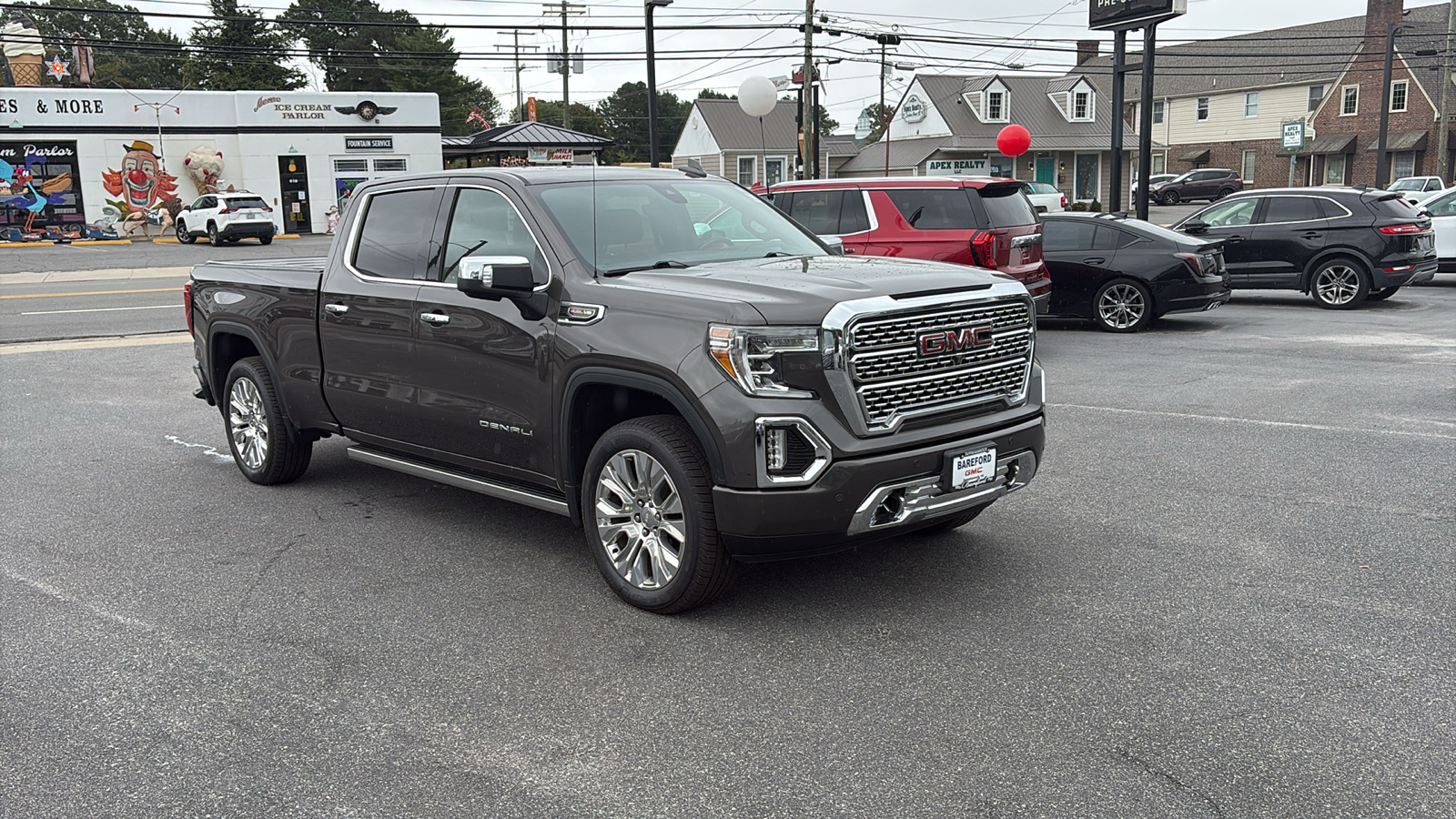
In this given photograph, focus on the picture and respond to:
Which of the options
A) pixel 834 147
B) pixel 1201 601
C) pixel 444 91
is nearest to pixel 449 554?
pixel 1201 601

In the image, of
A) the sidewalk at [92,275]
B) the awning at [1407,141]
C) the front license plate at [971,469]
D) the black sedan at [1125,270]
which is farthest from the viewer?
the awning at [1407,141]

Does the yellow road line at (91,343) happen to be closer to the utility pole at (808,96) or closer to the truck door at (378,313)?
the truck door at (378,313)

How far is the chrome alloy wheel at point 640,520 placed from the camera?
4.81 meters

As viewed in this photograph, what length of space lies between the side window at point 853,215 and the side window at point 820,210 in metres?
0.05

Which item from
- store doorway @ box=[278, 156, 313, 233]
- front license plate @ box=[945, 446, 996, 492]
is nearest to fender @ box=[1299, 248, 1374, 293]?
front license plate @ box=[945, 446, 996, 492]

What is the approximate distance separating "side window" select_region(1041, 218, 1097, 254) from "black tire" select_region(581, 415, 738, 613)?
10.8 meters

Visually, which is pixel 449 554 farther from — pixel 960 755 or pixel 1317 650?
pixel 1317 650

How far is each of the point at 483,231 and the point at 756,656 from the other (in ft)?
8.50

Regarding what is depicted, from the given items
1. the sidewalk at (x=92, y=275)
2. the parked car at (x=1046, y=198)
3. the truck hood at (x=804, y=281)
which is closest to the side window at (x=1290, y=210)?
the truck hood at (x=804, y=281)

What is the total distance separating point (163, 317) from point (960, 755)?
1698 cm

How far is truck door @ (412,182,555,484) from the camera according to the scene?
529 centimetres

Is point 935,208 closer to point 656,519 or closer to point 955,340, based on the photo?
point 955,340

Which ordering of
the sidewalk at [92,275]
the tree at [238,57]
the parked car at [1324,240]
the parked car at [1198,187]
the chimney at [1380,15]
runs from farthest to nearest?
1. the tree at [238,57]
2. the chimney at [1380,15]
3. the parked car at [1198,187]
4. the sidewalk at [92,275]
5. the parked car at [1324,240]

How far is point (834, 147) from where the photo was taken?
71.4 metres
